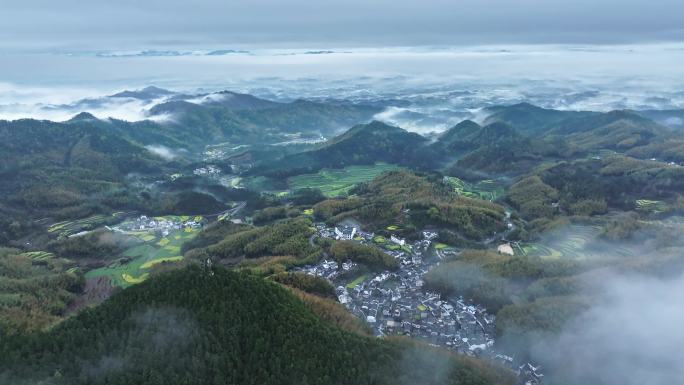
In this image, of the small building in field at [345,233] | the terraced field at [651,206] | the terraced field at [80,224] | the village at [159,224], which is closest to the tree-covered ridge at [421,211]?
the small building in field at [345,233]

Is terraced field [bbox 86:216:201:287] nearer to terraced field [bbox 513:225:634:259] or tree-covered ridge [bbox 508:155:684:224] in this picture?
terraced field [bbox 513:225:634:259]

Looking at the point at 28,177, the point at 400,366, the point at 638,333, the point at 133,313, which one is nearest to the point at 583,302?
the point at 638,333

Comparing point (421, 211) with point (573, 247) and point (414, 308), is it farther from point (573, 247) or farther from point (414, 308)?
point (414, 308)

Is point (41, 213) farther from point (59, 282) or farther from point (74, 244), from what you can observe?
point (59, 282)

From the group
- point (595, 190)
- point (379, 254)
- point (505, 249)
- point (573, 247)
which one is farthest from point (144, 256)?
point (595, 190)

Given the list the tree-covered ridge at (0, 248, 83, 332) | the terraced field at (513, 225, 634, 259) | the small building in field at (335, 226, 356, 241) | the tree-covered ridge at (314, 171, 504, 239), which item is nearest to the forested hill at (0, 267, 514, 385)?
the tree-covered ridge at (0, 248, 83, 332)

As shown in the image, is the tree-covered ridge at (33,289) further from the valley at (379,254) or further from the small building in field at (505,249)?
the small building in field at (505,249)
